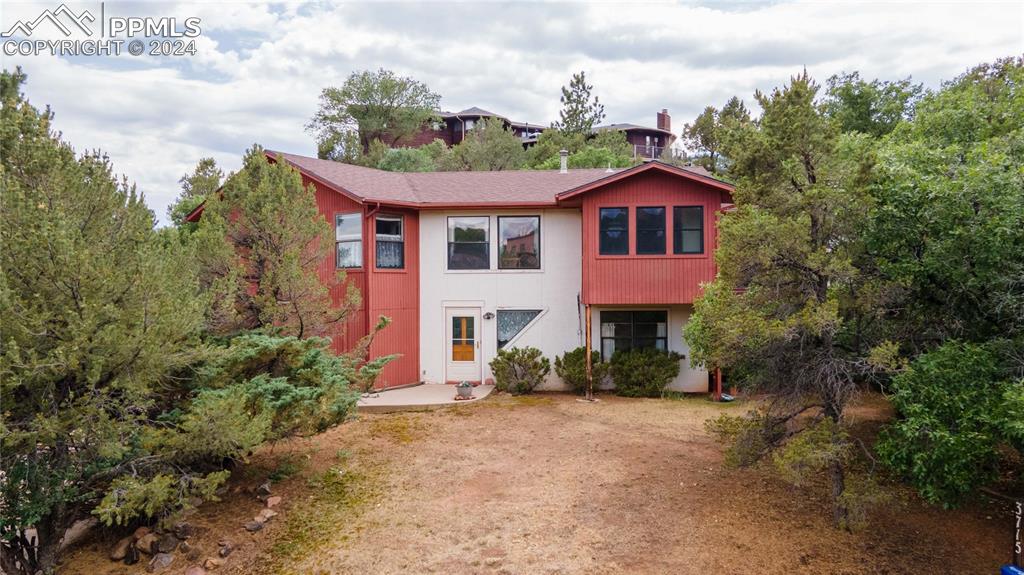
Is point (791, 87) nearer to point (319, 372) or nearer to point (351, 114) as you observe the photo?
point (319, 372)

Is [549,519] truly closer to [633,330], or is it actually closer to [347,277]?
[633,330]

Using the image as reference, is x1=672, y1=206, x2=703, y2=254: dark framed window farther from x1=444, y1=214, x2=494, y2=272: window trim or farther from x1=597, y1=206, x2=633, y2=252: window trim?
x1=444, y1=214, x2=494, y2=272: window trim

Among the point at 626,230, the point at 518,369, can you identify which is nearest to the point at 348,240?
the point at 518,369

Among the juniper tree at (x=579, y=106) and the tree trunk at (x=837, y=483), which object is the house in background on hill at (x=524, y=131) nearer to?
the juniper tree at (x=579, y=106)

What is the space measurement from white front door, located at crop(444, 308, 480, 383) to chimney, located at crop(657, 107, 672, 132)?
164ft

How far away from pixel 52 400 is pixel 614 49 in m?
17.2

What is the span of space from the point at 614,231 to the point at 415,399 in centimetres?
610

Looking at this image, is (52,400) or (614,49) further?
(614,49)

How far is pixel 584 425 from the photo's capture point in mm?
10305

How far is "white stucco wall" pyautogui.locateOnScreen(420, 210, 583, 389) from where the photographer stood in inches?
537

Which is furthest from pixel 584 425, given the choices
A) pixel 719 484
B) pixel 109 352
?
pixel 109 352

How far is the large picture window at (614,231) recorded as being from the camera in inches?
501

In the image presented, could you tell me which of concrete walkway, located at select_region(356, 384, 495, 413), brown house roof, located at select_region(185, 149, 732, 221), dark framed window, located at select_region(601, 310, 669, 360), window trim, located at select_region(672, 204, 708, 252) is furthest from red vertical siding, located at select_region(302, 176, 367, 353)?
window trim, located at select_region(672, 204, 708, 252)

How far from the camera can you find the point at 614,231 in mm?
12781
